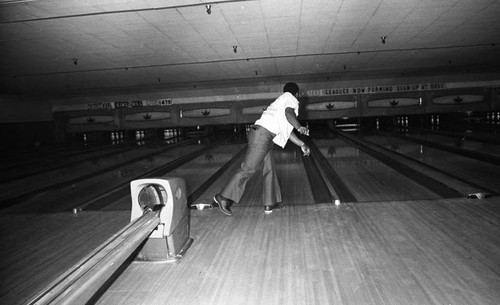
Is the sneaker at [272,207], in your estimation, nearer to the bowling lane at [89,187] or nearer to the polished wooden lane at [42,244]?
the polished wooden lane at [42,244]

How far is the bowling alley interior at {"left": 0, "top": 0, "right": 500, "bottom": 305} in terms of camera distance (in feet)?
6.10

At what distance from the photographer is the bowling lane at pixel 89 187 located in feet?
12.7

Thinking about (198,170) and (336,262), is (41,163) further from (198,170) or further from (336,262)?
(336,262)

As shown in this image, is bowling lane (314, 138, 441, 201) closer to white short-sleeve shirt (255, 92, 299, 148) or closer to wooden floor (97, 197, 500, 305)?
wooden floor (97, 197, 500, 305)

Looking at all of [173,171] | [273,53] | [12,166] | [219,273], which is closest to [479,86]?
[273,53]

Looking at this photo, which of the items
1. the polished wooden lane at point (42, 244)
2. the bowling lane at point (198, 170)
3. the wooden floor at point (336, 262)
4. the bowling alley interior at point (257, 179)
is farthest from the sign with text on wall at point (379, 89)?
the polished wooden lane at point (42, 244)

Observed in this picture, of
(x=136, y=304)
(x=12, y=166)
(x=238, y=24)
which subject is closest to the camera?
(x=136, y=304)

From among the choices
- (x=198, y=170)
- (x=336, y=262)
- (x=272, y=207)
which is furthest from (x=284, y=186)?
(x=336, y=262)

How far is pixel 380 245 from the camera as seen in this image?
7.50ft

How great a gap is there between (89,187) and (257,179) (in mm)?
2363

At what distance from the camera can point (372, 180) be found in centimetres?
426

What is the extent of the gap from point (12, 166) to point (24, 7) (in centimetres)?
438

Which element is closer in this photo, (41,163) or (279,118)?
(279,118)

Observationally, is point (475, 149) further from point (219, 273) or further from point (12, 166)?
point (12, 166)
